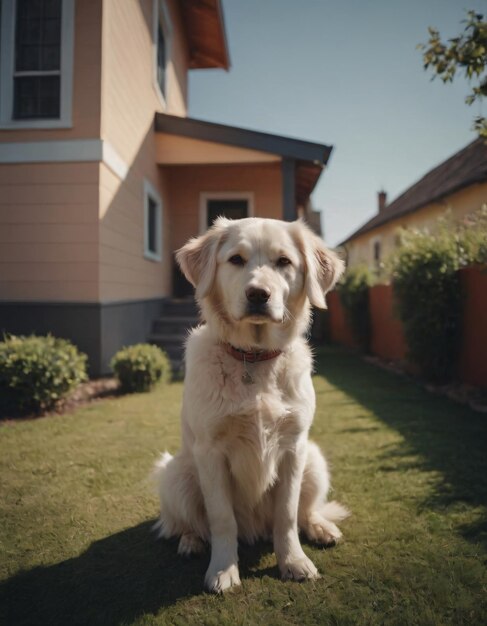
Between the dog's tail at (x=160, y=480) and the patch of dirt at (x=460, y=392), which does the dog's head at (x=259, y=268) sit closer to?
the dog's tail at (x=160, y=480)

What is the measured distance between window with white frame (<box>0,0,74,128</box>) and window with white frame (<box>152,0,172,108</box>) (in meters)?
3.13

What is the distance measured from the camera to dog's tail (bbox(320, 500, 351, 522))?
8.02 ft

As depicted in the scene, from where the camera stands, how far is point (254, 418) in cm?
196

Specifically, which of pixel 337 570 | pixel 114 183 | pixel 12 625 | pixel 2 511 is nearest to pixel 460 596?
pixel 337 570

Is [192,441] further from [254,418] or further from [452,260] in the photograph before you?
[452,260]

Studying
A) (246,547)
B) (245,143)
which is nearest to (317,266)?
(246,547)

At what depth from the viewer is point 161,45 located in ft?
33.7

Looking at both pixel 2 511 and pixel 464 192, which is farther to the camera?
pixel 464 192

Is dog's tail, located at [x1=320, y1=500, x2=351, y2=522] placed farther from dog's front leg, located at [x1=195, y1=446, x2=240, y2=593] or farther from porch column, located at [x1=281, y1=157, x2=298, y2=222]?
porch column, located at [x1=281, y1=157, x2=298, y2=222]

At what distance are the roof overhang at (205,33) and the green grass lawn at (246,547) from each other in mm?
11563

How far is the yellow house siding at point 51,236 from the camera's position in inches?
247

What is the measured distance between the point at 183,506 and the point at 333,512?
3.01 feet

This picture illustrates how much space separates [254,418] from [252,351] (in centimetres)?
35

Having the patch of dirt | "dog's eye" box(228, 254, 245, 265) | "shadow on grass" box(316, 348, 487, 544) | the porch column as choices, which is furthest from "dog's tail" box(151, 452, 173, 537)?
the porch column
